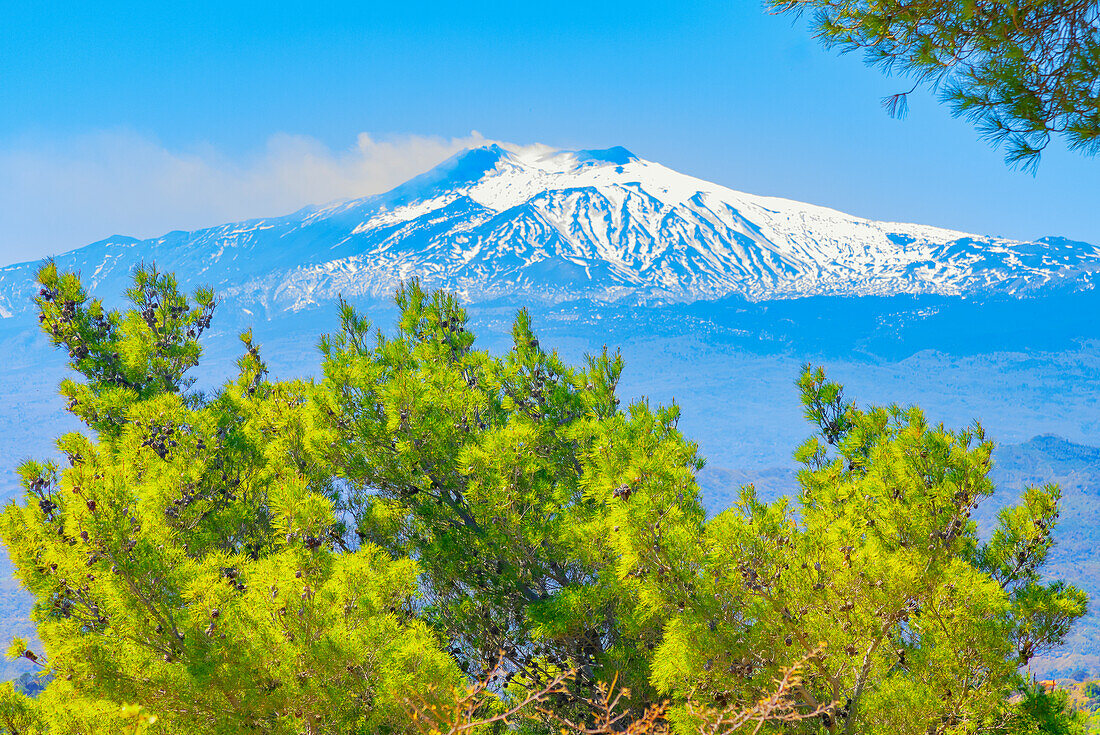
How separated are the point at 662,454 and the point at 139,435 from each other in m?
4.86

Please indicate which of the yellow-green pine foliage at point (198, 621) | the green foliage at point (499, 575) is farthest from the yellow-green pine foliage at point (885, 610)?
the yellow-green pine foliage at point (198, 621)

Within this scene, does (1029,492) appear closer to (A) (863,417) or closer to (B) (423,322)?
(A) (863,417)

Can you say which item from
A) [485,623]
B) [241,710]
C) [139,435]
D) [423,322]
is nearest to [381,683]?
[241,710]

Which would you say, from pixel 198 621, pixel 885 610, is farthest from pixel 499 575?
pixel 885 610

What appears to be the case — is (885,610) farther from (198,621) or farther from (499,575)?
(198,621)

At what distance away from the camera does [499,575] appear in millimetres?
6676

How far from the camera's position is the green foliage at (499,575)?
4191 mm

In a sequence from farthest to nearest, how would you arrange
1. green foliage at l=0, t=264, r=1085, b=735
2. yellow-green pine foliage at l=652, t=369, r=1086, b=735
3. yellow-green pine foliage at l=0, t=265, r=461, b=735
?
yellow-green pine foliage at l=652, t=369, r=1086, b=735, green foliage at l=0, t=264, r=1085, b=735, yellow-green pine foliage at l=0, t=265, r=461, b=735

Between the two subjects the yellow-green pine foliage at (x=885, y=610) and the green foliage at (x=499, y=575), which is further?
the yellow-green pine foliage at (x=885, y=610)

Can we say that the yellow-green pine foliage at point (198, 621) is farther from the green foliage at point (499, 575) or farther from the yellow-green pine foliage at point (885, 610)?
the yellow-green pine foliage at point (885, 610)

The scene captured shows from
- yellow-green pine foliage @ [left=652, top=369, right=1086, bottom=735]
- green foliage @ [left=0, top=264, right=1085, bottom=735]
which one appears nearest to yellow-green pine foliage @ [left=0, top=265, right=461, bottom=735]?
green foliage @ [left=0, top=264, right=1085, bottom=735]

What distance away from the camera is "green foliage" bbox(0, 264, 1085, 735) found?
13.8 ft

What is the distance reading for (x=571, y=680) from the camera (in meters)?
5.89

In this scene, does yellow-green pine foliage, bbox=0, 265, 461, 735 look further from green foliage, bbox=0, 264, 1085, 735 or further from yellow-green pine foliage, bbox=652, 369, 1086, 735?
yellow-green pine foliage, bbox=652, 369, 1086, 735
